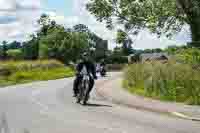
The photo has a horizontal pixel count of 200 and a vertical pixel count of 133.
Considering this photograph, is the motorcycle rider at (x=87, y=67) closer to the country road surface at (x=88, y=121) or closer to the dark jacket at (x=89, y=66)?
the dark jacket at (x=89, y=66)

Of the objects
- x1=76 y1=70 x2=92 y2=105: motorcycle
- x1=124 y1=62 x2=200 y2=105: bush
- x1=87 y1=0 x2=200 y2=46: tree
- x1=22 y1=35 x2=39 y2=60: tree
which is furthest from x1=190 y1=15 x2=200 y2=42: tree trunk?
x1=22 y1=35 x2=39 y2=60: tree

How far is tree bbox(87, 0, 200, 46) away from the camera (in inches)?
1389

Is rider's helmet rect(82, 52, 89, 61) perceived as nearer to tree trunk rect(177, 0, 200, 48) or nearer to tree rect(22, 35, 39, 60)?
tree trunk rect(177, 0, 200, 48)

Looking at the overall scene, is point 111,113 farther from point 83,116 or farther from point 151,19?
point 151,19

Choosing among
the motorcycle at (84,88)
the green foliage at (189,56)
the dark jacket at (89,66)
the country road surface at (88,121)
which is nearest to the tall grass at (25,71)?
the green foliage at (189,56)

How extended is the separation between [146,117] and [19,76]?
4388 cm

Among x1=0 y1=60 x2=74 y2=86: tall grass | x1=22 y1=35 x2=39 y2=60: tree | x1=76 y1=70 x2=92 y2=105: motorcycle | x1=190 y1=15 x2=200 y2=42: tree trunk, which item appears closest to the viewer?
x1=76 y1=70 x2=92 y2=105: motorcycle

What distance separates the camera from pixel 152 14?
3694cm

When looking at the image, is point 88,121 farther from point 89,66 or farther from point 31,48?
point 31,48

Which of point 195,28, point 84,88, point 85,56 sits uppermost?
point 195,28

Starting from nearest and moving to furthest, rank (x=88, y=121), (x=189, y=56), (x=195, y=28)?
(x=88, y=121), (x=189, y=56), (x=195, y=28)

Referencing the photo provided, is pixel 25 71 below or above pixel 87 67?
below

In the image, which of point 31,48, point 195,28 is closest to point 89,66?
point 195,28

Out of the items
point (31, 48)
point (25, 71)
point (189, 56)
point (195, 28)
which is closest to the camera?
point (189, 56)
